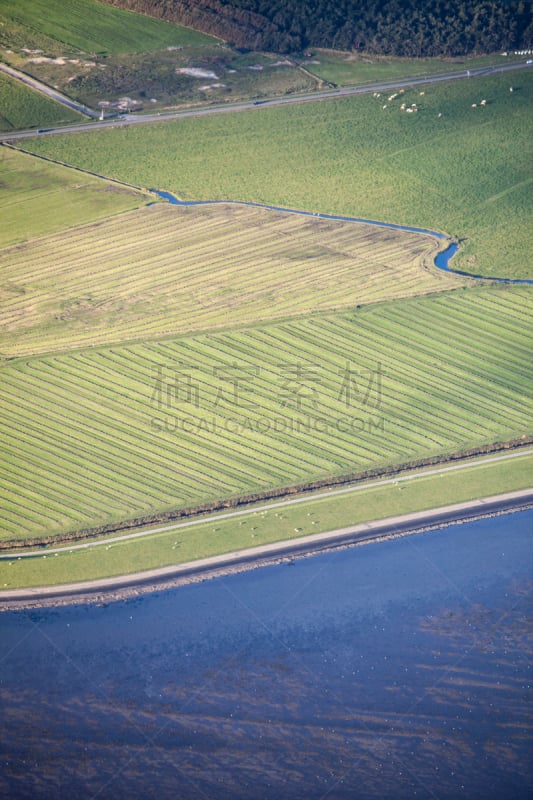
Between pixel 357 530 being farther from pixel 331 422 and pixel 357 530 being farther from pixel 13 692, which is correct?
pixel 13 692

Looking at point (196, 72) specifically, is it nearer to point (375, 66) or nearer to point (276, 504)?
point (375, 66)

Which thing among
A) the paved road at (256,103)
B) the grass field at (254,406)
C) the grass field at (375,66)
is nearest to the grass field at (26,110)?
the paved road at (256,103)

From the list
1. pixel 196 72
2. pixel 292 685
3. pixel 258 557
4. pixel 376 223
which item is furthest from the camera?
pixel 196 72

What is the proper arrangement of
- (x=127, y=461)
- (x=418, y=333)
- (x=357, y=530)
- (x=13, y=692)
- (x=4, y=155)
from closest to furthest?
(x=13, y=692)
(x=357, y=530)
(x=127, y=461)
(x=418, y=333)
(x=4, y=155)

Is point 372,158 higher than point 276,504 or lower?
higher

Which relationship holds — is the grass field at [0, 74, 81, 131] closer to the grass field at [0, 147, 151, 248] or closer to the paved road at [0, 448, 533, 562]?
the grass field at [0, 147, 151, 248]

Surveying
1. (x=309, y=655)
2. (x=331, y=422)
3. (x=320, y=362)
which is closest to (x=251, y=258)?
(x=320, y=362)

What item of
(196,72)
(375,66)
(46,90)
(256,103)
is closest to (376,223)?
(256,103)
